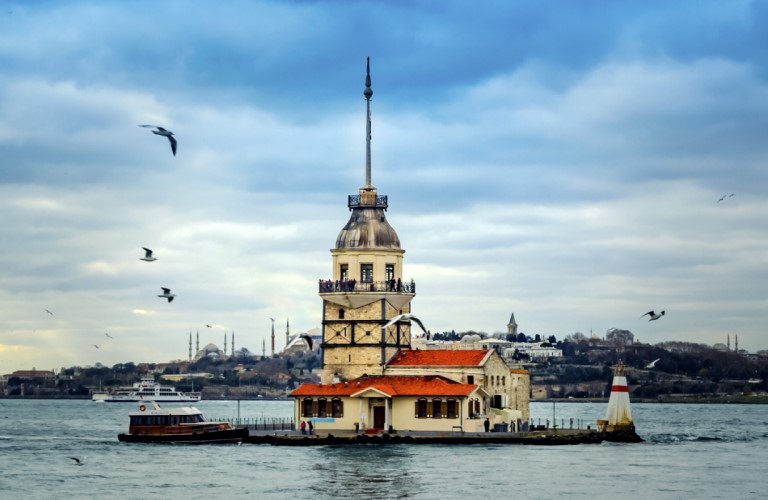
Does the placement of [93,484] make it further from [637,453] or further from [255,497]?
[637,453]

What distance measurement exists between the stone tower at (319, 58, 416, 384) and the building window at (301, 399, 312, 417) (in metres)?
2.24

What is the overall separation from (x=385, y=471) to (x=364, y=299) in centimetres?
1968

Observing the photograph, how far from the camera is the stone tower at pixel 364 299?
84812mm

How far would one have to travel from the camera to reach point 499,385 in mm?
85438

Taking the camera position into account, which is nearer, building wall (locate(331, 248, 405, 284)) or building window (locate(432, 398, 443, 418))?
building window (locate(432, 398, 443, 418))

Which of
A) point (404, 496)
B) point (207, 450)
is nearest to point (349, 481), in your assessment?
point (404, 496)

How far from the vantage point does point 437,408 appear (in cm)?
8044

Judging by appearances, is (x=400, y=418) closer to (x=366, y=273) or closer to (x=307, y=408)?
(x=307, y=408)

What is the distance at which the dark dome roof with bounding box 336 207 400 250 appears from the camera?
85875 millimetres

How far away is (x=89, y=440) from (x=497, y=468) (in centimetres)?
3351

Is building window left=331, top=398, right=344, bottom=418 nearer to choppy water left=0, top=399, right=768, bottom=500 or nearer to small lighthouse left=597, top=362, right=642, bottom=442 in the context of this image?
choppy water left=0, top=399, right=768, bottom=500

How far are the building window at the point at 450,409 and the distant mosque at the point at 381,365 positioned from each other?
0.17 feet

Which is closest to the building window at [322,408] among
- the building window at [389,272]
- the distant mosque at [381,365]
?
the distant mosque at [381,365]

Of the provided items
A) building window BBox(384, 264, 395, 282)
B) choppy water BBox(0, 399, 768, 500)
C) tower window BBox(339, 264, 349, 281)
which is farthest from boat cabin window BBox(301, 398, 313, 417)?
building window BBox(384, 264, 395, 282)
